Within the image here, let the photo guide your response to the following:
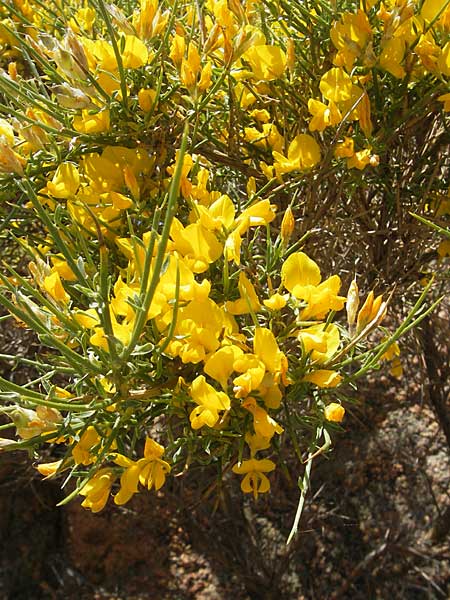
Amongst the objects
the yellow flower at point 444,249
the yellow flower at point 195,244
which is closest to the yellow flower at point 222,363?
the yellow flower at point 195,244

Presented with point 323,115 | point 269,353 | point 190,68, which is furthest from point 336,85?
point 269,353

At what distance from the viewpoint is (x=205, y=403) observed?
67 centimetres

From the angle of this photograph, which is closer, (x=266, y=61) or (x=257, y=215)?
(x=257, y=215)

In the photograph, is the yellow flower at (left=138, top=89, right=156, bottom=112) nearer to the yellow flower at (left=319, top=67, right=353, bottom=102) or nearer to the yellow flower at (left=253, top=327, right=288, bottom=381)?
the yellow flower at (left=319, top=67, right=353, bottom=102)

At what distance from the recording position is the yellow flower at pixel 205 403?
2.18ft

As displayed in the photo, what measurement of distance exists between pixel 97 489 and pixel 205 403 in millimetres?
212

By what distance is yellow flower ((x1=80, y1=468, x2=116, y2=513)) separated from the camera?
0.76 m

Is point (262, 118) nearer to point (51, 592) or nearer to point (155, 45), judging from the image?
point (155, 45)

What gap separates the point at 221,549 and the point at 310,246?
169 cm

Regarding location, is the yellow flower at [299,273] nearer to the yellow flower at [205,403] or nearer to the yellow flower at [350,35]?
the yellow flower at [205,403]

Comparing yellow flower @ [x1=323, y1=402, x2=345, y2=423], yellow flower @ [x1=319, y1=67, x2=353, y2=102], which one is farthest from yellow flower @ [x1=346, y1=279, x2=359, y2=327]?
yellow flower @ [x1=319, y1=67, x2=353, y2=102]

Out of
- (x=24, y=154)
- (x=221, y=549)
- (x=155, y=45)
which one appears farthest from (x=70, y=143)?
(x=221, y=549)

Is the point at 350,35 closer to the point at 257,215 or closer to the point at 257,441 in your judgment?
the point at 257,215

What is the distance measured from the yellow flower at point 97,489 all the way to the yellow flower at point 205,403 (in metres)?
0.18
